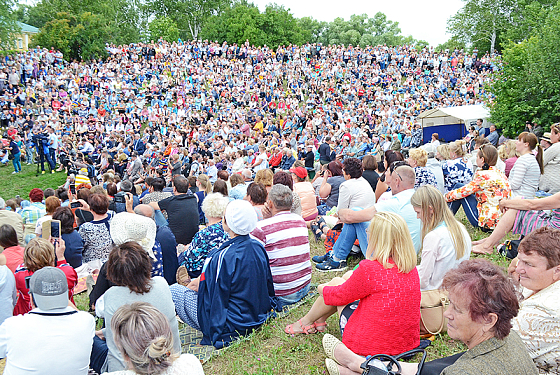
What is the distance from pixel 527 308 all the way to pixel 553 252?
0.34 m

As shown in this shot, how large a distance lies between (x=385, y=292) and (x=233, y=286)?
134 centimetres

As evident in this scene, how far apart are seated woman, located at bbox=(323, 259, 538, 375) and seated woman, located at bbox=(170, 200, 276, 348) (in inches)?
76.6

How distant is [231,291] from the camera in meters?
3.51

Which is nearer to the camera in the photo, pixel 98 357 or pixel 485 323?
pixel 485 323

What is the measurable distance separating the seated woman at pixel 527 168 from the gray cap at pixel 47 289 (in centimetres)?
514

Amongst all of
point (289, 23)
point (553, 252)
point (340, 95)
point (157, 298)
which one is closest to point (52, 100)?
point (340, 95)

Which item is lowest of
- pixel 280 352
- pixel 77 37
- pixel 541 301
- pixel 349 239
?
pixel 280 352

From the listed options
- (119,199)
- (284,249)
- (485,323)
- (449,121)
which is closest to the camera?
(485,323)

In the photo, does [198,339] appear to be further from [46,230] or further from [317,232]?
[317,232]

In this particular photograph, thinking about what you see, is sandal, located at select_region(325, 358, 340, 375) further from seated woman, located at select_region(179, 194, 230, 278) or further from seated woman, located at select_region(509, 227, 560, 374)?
seated woman, located at select_region(179, 194, 230, 278)

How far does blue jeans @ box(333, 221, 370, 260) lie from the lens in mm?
4668

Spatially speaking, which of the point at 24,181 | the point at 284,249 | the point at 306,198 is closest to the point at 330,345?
the point at 284,249

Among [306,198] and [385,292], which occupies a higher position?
[385,292]

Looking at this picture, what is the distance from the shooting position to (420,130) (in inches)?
603
